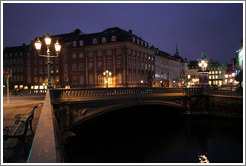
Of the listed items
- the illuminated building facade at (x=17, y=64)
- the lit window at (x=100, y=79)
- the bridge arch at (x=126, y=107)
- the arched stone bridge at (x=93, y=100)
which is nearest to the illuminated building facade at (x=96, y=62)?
the lit window at (x=100, y=79)

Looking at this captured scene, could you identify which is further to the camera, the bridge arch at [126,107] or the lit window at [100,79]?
the lit window at [100,79]

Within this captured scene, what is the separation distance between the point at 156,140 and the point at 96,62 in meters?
36.4

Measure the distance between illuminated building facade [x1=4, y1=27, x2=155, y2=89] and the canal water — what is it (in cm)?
2322

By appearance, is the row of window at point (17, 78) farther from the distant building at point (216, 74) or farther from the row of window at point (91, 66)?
the distant building at point (216, 74)

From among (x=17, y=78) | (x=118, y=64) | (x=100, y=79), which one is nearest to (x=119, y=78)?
(x=118, y=64)

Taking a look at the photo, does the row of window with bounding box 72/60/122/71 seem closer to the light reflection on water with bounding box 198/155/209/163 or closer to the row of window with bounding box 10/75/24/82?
the row of window with bounding box 10/75/24/82

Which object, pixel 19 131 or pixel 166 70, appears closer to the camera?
pixel 19 131

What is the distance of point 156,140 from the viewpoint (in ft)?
62.2

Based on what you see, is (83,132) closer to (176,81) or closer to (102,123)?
(102,123)

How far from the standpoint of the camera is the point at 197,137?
64.3ft

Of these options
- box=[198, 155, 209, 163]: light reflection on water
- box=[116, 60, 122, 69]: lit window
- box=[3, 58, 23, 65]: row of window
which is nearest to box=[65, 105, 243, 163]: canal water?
box=[198, 155, 209, 163]: light reflection on water

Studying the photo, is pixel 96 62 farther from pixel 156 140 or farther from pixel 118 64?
pixel 156 140

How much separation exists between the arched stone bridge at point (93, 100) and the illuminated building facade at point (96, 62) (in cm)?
2766

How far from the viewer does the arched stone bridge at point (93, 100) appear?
13453 mm
